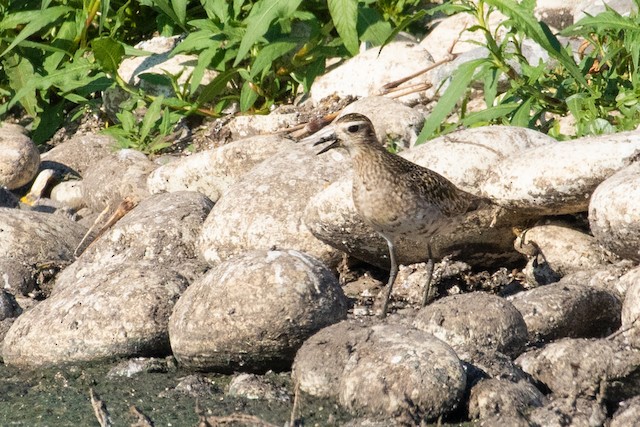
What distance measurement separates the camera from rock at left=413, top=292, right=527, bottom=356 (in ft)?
19.0

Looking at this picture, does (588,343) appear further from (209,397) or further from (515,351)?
(209,397)

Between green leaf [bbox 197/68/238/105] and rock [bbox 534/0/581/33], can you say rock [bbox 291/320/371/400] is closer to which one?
green leaf [bbox 197/68/238/105]

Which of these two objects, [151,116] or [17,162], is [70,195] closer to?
[17,162]

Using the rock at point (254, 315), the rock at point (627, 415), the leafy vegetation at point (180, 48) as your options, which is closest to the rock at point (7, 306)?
the rock at point (254, 315)

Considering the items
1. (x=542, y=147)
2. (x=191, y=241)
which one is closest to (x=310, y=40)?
(x=191, y=241)

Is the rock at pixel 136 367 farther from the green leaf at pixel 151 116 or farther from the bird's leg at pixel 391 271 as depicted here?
the green leaf at pixel 151 116

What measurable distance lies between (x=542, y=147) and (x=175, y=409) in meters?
3.12

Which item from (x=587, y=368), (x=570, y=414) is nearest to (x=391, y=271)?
(x=587, y=368)

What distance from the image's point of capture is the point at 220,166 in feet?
30.5

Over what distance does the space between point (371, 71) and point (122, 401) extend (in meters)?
5.34

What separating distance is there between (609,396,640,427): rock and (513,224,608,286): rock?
226 cm

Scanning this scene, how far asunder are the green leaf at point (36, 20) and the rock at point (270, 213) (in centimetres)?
372

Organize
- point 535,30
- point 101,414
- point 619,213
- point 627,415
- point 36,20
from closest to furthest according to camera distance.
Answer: point 627,415
point 101,414
point 619,213
point 535,30
point 36,20

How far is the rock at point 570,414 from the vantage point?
194 inches
